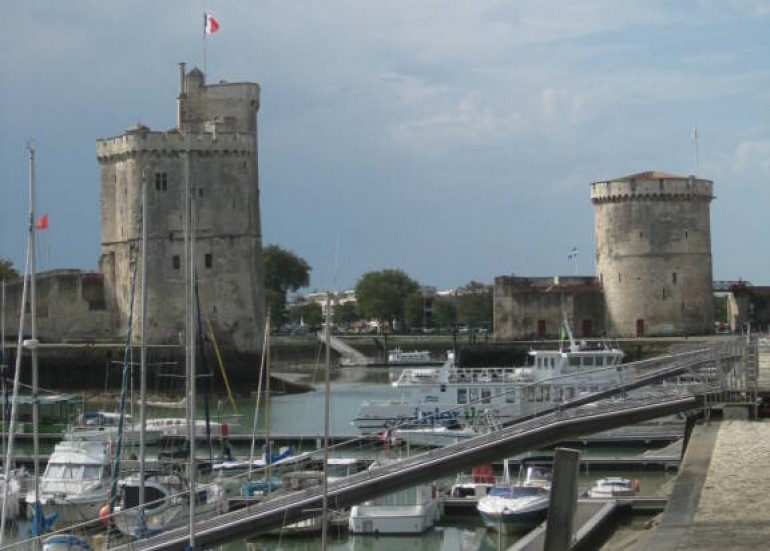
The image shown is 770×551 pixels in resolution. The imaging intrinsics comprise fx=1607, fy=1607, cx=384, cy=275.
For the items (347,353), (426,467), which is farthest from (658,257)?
(426,467)

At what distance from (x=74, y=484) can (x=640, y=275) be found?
41617 mm

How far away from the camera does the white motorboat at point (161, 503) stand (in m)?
20.9

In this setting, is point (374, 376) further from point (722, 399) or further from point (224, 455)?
point (722, 399)

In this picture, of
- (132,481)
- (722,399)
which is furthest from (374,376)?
(722,399)

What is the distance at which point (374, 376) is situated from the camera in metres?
66.8

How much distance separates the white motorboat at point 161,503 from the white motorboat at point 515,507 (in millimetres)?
4158

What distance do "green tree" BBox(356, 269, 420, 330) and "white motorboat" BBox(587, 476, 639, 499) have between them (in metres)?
80.2

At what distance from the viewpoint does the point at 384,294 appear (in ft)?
351

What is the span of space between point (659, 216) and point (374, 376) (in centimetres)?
1344

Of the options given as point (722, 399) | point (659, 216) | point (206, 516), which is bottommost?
point (206, 516)

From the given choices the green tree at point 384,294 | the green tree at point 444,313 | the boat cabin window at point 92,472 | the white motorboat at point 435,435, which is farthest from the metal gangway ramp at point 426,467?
the green tree at point 444,313

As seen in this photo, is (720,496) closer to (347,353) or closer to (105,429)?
(105,429)

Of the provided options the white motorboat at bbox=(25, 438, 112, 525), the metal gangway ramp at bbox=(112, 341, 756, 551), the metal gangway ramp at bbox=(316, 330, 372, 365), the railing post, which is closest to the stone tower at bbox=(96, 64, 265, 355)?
the metal gangway ramp at bbox=(316, 330, 372, 365)

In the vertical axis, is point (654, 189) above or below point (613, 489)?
above
